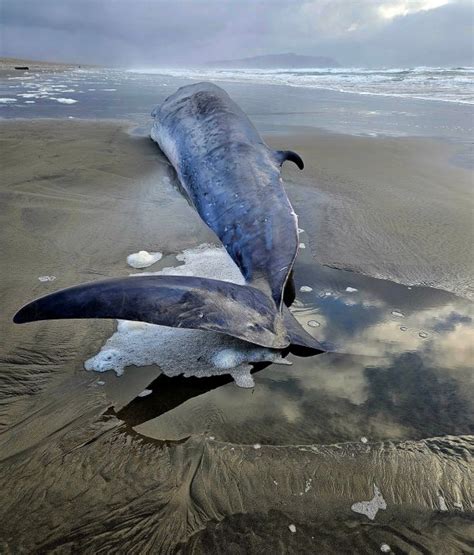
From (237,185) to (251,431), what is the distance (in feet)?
7.44

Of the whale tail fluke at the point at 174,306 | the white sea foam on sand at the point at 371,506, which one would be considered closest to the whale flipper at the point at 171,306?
the whale tail fluke at the point at 174,306

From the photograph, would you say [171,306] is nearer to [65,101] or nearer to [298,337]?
[298,337]

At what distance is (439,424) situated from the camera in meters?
2.02

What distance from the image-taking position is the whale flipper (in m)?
1.77

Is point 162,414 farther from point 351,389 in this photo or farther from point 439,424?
point 439,424

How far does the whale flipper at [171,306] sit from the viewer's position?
177 centimetres

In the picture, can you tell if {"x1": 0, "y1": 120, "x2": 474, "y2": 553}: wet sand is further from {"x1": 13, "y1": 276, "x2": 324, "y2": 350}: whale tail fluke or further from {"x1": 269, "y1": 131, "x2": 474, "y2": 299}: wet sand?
{"x1": 13, "y1": 276, "x2": 324, "y2": 350}: whale tail fluke

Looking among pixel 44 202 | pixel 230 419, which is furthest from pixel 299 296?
pixel 44 202

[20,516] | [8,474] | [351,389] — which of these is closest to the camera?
[20,516]

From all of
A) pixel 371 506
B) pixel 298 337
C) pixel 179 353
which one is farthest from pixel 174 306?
pixel 371 506

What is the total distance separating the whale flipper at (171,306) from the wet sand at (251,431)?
12.4 inches

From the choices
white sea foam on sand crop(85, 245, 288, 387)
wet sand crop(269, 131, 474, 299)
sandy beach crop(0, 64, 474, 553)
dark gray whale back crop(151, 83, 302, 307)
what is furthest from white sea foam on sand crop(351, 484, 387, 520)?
wet sand crop(269, 131, 474, 299)

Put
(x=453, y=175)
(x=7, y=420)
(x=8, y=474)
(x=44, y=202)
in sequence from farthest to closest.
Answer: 1. (x=453, y=175)
2. (x=44, y=202)
3. (x=7, y=420)
4. (x=8, y=474)

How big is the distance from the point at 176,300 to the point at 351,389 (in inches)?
39.1
